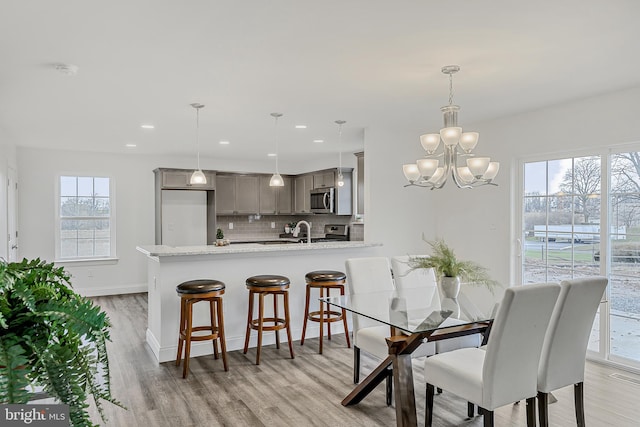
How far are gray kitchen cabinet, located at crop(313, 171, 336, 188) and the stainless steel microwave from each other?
3.0 inches

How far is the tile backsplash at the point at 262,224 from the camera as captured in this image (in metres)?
8.41

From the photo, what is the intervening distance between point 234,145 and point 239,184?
5.38ft

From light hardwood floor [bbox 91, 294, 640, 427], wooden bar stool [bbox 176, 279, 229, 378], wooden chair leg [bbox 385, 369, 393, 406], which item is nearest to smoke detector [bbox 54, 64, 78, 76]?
wooden bar stool [bbox 176, 279, 229, 378]

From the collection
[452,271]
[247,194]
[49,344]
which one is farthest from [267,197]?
[49,344]

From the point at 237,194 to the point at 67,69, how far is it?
516 centimetres

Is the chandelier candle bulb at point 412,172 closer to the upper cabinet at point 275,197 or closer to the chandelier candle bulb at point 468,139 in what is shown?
the chandelier candle bulb at point 468,139

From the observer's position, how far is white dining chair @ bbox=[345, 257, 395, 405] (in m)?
3.25

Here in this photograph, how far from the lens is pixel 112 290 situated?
746 cm

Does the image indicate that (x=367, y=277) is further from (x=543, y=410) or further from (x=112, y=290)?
(x=112, y=290)

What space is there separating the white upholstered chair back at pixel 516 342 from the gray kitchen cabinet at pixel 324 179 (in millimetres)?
5275

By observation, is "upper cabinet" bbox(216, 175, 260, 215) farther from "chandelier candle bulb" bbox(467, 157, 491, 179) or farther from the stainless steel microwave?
"chandelier candle bulb" bbox(467, 157, 491, 179)

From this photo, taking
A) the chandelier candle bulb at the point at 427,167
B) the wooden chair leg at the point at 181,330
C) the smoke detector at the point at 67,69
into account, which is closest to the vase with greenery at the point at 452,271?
the chandelier candle bulb at the point at 427,167

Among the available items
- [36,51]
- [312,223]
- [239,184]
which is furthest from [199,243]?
[36,51]

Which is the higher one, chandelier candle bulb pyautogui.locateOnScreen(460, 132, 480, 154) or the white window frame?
chandelier candle bulb pyautogui.locateOnScreen(460, 132, 480, 154)
